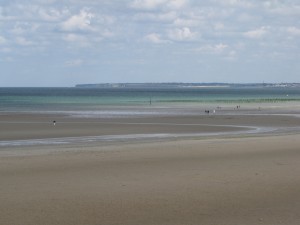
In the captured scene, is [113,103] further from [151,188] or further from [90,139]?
[151,188]

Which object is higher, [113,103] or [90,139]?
[113,103]

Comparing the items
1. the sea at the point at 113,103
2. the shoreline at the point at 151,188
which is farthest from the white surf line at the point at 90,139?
the sea at the point at 113,103

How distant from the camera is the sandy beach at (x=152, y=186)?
9312 millimetres

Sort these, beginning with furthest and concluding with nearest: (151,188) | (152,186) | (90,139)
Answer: (90,139), (152,186), (151,188)

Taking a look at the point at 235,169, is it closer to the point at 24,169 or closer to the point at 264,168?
the point at 264,168

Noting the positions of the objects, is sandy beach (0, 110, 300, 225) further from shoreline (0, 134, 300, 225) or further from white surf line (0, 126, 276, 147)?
white surf line (0, 126, 276, 147)

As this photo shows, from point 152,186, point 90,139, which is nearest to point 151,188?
point 152,186

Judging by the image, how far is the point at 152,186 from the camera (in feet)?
38.6

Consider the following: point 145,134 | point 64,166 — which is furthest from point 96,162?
point 145,134

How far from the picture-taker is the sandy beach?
9.31 m

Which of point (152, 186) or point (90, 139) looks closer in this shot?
point (152, 186)

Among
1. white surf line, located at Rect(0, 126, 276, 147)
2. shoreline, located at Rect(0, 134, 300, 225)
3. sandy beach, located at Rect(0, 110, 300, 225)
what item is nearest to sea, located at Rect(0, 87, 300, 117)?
white surf line, located at Rect(0, 126, 276, 147)

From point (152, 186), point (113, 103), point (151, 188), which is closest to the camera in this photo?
point (151, 188)

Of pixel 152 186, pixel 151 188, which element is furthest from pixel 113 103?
pixel 151 188
